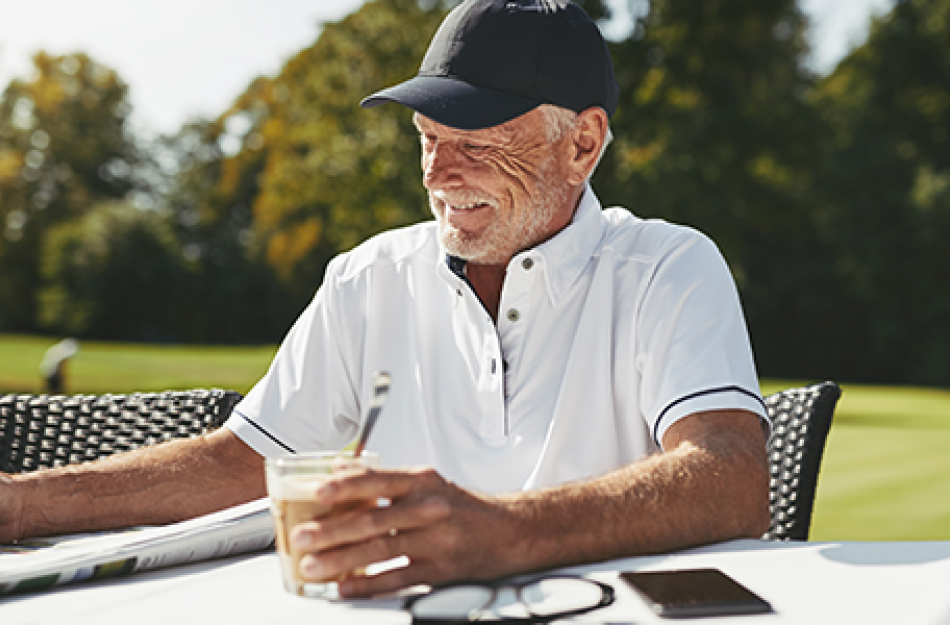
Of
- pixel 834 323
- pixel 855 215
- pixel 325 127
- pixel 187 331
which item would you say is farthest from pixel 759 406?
pixel 187 331

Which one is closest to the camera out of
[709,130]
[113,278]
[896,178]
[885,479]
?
[885,479]

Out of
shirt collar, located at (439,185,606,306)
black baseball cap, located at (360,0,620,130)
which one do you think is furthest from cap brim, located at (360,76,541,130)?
shirt collar, located at (439,185,606,306)

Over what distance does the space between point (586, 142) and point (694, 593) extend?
4.11 feet

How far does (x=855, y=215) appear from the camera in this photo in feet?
77.9

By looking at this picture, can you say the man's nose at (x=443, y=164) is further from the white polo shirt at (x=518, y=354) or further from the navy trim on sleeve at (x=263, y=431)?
the navy trim on sleeve at (x=263, y=431)

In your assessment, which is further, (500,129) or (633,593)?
(500,129)

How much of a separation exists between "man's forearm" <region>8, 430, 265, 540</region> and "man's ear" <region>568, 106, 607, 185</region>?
925 mm

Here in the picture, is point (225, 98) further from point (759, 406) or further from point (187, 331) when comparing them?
point (759, 406)

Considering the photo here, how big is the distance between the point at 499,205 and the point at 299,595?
107 cm

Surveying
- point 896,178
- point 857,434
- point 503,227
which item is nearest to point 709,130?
point 896,178

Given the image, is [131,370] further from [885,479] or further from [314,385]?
[314,385]

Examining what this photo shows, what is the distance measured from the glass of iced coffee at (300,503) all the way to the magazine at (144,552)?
0.19 meters

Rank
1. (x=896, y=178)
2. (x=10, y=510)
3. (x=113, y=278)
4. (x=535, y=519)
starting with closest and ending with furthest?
(x=535, y=519) → (x=10, y=510) → (x=896, y=178) → (x=113, y=278)

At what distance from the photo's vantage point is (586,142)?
1989 mm
